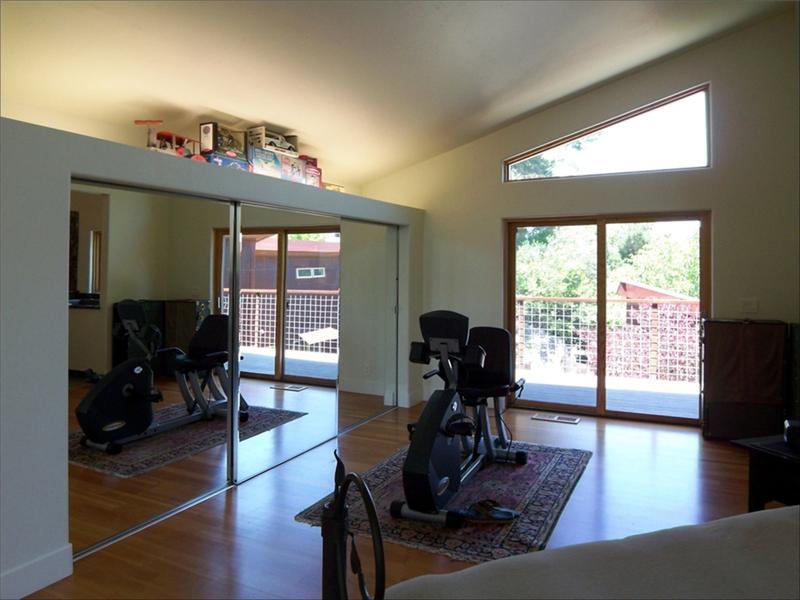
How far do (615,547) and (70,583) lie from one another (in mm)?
2525

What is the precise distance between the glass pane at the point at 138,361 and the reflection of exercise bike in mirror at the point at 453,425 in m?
1.34

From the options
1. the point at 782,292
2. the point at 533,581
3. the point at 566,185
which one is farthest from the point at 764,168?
the point at 533,581

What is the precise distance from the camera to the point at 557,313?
219 inches

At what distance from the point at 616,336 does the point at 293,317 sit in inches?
124

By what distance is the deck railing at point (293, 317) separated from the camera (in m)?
3.72

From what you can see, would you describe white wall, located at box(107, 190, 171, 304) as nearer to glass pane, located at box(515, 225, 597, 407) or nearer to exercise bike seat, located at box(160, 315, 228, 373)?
exercise bike seat, located at box(160, 315, 228, 373)

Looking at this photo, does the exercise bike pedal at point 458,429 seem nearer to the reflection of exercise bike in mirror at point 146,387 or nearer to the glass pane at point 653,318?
the reflection of exercise bike in mirror at point 146,387

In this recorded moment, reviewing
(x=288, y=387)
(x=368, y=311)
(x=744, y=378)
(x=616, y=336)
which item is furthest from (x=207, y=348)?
(x=744, y=378)

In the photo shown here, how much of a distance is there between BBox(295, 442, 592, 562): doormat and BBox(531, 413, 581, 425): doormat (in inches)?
36.6

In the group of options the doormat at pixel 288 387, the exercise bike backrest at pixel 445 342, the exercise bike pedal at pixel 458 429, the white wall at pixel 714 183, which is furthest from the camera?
the white wall at pixel 714 183

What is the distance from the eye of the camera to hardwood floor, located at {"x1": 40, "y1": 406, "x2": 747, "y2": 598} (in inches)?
93.7

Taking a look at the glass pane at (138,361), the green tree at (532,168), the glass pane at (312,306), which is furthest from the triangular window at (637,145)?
the glass pane at (138,361)

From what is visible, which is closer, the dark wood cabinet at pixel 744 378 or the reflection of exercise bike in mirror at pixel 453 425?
the reflection of exercise bike in mirror at pixel 453 425

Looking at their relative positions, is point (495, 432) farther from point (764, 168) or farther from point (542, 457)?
point (764, 168)
